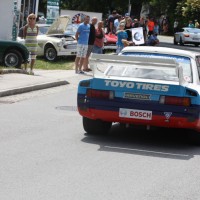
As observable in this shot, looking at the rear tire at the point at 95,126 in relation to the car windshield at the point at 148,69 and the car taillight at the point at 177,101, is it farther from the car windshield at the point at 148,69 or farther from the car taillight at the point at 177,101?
the car taillight at the point at 177,101

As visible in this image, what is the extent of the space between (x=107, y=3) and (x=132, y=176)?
5175 centimetres

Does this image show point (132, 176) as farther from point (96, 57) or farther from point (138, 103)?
point (96, 57)

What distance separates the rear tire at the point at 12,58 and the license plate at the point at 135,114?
37.9 feet

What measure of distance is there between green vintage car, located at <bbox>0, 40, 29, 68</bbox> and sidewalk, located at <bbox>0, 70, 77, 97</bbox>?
66 cm

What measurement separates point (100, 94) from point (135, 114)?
1.96ft

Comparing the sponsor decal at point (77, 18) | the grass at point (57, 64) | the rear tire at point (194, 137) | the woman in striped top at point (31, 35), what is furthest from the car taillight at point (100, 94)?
the sponsor decal at point (77, 18)

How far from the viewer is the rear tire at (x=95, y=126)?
10.8 meters

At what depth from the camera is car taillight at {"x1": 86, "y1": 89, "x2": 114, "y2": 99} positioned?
10.1 meters

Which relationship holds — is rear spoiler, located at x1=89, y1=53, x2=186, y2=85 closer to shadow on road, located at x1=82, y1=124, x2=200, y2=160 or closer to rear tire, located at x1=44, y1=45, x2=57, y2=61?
shadow on road, located at x1=82, y1=124, x2=200, y2=160

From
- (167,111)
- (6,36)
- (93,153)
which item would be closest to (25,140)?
(93,153)

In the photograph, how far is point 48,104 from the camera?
579 inches

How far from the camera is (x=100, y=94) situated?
10.2 m

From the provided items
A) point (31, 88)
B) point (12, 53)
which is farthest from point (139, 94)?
point (12, 53)

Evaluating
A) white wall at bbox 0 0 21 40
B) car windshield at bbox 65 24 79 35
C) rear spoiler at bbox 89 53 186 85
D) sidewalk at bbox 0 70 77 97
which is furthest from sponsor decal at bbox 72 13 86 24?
rear spoiler at bbox 89 53 186 85
